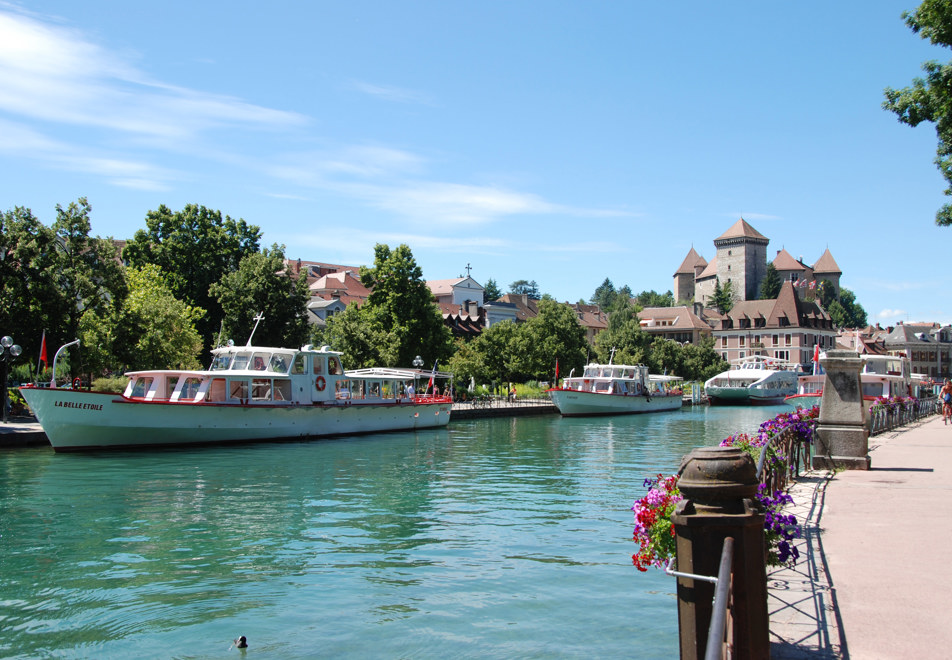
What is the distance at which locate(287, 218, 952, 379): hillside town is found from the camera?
342ft

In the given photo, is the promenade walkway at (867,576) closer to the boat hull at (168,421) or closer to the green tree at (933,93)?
the green tree at (933,93)

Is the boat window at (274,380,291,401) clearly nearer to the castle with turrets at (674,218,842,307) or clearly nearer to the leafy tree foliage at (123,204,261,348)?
the leafy tree foliage at (123,204,261,348)

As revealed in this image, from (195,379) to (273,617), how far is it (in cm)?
2574

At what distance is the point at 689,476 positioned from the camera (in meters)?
5.14

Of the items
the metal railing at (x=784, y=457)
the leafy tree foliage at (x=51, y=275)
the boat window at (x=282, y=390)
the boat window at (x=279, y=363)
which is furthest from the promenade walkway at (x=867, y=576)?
the leafy tree foliage at (x=51, y=275)

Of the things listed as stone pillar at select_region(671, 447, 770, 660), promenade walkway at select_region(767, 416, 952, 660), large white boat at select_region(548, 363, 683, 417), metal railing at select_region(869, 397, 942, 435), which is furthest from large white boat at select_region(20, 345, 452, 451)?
stone pillar at select_region(671, 447, 770, 660)

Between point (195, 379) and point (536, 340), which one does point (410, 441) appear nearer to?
point (195, 379)

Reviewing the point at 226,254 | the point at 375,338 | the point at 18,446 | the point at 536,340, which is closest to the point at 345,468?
the point at 18,446

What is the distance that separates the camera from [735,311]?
141500mm

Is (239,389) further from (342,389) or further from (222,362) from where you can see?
(342,389)

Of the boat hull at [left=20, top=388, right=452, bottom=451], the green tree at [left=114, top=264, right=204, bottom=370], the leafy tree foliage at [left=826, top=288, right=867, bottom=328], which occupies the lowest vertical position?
the boat hull at [left=20, top=388, right=452, bottom=451]

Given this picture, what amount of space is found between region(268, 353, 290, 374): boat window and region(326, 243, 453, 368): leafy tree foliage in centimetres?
1877

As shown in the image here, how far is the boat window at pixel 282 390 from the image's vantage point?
37062 millimetres

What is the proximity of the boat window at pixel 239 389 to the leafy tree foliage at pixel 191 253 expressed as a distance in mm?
23241
